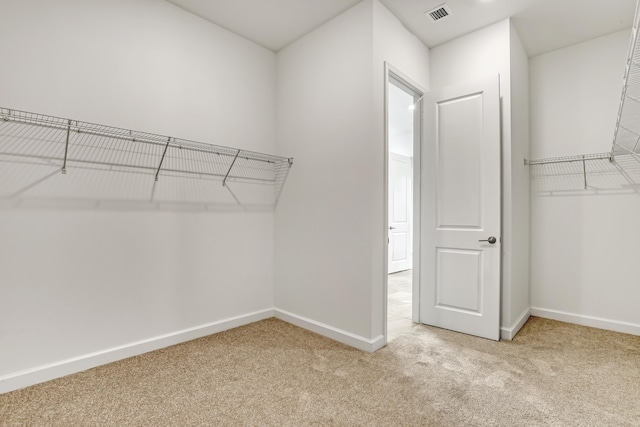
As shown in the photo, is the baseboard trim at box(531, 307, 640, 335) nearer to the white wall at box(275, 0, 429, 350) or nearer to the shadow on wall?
the shadow on wall

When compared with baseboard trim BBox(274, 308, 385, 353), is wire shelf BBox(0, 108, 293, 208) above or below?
above

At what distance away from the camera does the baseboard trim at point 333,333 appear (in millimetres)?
2457

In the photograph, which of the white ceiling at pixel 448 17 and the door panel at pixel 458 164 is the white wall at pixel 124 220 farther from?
the door panel at pixel 458 164

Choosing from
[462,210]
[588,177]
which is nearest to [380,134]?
[462,210]

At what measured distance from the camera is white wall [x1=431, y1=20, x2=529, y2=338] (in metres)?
2.75

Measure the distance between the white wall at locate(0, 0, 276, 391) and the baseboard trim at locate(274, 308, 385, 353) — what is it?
0.92ft

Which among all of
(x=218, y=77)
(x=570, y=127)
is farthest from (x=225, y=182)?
(x=570, y=127)

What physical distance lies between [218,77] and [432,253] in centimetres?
254

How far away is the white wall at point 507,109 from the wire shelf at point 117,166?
1817mm

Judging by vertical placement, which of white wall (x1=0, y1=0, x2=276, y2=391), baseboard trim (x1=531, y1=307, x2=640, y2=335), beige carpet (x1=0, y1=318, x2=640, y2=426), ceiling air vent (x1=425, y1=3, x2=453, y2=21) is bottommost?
beige carpet (x1=0, y1=318, x2=640, y2=426)

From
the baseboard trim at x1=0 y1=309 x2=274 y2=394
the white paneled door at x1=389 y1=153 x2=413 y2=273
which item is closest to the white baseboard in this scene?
the baseboard trim at x1=0 y1=309 x2=274 y2=394

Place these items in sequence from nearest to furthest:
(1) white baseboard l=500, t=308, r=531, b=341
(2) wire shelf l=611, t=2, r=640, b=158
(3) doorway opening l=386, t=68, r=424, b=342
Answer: (2) wire shelf l=611, t=2, r=640, b=158
(1) white baseboard l=500, t=308, r=531, b=341
(3) doorway opening l=386, t=68, r=424, b=342

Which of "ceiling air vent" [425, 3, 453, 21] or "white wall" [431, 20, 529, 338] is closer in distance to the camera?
"ceiling air vent" [425, 3, 453, 21]

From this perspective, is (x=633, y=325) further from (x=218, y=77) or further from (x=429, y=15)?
(x=218, y=77)
